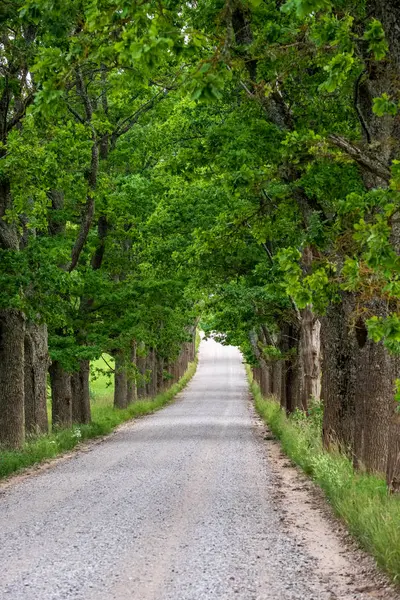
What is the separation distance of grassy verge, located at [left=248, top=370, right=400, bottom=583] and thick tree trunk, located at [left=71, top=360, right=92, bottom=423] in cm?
1296

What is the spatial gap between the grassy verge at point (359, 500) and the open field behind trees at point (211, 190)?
1.20 ft

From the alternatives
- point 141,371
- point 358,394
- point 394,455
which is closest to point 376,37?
point 394,455

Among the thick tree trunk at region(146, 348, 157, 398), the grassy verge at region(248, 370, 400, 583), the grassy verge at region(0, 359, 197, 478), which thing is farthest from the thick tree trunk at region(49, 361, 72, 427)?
the thick tree trunk at region(146, 348, 157, 398)

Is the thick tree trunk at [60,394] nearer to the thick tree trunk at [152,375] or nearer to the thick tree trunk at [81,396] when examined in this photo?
the thick tree trunk at [81,396]

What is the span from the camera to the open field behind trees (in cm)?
746

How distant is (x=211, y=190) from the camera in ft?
84.7

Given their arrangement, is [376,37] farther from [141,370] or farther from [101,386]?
[101,386]

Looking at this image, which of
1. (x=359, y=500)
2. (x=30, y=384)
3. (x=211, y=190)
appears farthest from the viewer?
(x=211, y=190)

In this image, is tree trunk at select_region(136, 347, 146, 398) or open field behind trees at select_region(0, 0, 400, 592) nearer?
open field behind trees at select_region(0, 0, 400, 592)

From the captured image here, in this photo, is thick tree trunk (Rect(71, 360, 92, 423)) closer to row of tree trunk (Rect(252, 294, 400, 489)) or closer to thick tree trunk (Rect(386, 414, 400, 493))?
row of tree trunk (Rect(252, 294, 400, 489))

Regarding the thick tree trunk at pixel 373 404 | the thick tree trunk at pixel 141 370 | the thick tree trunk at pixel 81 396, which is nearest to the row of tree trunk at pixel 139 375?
the thick tree trunk at pixel 141 370

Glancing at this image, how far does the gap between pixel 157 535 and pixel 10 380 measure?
1021 cm

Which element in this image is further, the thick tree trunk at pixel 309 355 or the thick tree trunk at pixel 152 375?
the thick tree trunk at pixel 152 375

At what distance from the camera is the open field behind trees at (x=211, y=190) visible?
7457 mm
